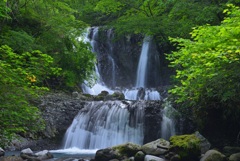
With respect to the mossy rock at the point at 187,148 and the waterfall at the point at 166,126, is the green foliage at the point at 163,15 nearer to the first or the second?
the waterfall at the point at 166,126

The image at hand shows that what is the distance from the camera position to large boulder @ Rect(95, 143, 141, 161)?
997 cm

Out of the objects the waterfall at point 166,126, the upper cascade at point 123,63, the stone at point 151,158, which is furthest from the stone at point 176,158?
the upper cascade at point 123,63

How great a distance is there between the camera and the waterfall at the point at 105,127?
42.5ft

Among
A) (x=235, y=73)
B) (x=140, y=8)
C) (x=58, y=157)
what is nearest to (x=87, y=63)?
(x=140, y=8)

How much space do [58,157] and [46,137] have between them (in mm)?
2175

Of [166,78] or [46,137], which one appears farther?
[166,78]

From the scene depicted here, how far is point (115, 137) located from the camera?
12984mm

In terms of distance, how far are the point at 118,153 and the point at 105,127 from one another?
3.45 metres

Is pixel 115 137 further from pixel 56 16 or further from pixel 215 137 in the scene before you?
pixel 56 16

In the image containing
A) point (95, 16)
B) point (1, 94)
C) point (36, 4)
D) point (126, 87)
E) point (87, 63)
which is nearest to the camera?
point (1, 94)

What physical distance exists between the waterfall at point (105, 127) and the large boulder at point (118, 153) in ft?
8.25

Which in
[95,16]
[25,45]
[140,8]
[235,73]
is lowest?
[235,73]

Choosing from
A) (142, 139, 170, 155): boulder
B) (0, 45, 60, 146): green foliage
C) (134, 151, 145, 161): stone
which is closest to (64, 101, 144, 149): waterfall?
(142, 139, 170, 155): boulder

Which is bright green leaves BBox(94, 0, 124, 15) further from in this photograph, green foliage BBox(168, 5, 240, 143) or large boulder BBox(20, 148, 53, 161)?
large boulder BBox(20, 148, 53, 161)
